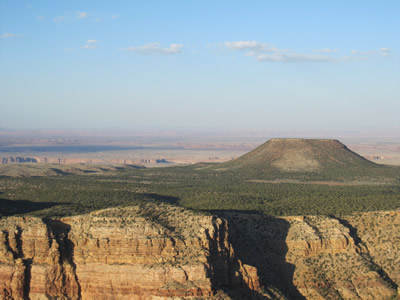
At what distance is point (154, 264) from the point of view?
47.0 metres

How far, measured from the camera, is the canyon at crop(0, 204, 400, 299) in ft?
153

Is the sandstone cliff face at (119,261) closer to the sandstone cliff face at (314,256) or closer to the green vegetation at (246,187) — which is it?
the sandstone cliff face at (314,256)

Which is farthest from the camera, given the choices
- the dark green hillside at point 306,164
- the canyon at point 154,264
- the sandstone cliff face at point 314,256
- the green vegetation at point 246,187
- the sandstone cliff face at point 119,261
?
the dark green hillside at point 306,164

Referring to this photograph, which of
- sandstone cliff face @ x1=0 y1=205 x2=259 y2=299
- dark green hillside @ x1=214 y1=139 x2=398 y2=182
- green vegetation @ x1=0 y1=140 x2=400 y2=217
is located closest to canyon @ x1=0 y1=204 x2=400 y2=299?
sandstone cliff face @ x1=0 y1=205 x2=259 y2=299

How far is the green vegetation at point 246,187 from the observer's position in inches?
2867

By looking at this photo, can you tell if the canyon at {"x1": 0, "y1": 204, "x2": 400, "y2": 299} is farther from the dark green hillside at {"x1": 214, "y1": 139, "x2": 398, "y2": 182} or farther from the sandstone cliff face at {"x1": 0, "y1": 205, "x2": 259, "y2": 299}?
the dark green hillside at {"x1": 214, "y1": 139, "x2": 398, "y2": 182}

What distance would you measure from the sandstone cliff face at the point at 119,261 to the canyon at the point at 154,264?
0.07m

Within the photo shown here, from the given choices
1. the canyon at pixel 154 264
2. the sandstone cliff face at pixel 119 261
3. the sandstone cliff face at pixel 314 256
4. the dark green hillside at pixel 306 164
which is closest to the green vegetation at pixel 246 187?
the dark green hillside at pixel 306 164

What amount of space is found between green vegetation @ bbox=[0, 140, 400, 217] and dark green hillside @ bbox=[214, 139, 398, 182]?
16 centimetres

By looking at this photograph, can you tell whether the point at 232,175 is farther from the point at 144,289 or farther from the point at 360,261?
the point at 144,289

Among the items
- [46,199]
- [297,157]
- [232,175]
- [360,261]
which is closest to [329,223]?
[360,261]

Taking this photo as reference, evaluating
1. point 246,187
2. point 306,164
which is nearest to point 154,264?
point 246,187

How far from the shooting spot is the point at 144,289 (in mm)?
46125

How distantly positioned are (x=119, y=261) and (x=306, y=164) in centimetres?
8556
